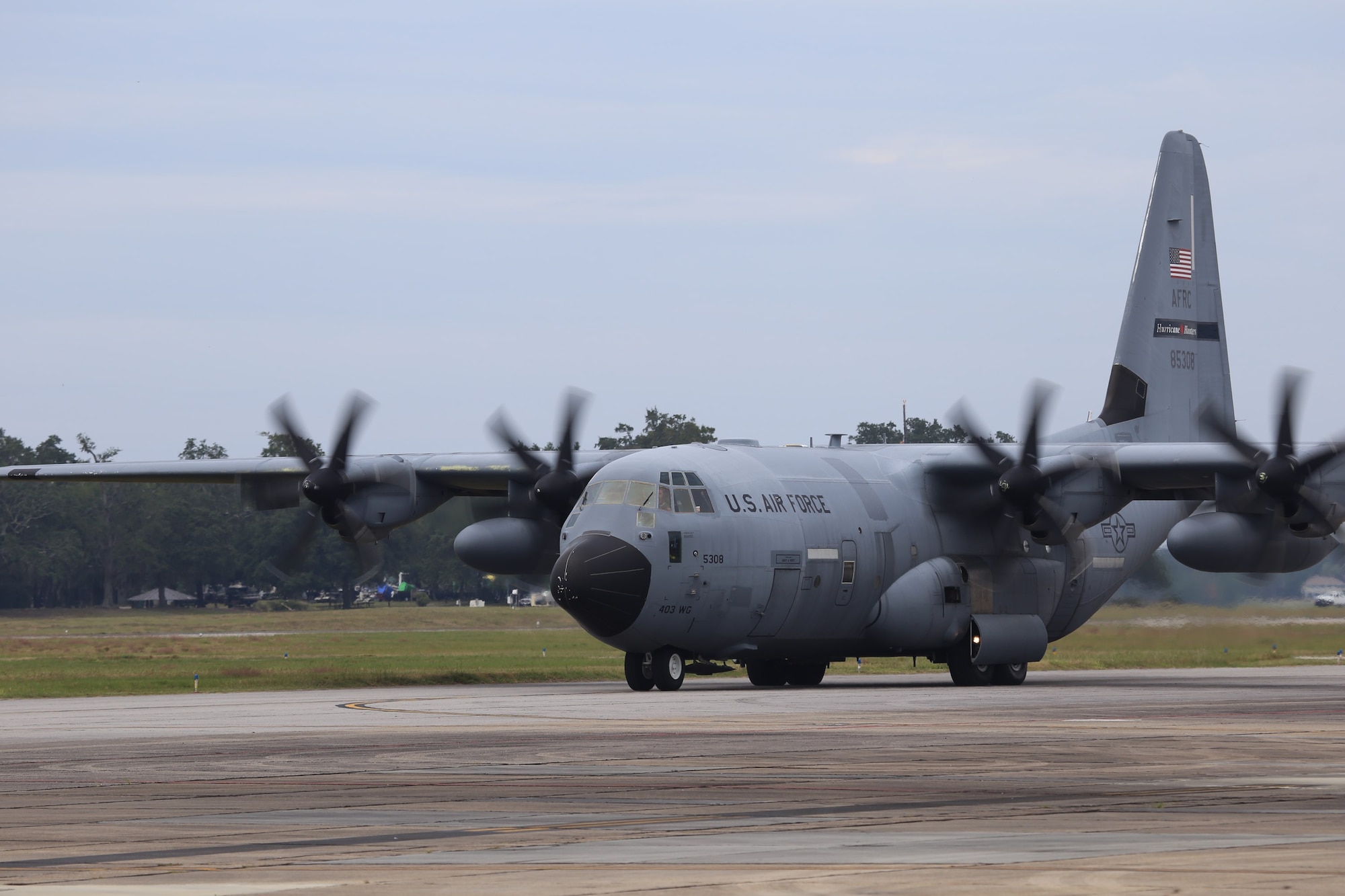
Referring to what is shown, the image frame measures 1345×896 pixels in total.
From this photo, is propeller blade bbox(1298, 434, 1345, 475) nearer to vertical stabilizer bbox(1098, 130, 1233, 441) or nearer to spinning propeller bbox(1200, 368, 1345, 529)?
spinning propeller bbox(1200, 368, 1345, 529)

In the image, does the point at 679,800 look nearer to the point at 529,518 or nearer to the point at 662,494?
the point at 662,494

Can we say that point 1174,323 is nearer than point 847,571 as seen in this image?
No

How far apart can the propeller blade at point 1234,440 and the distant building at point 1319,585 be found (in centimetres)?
1228

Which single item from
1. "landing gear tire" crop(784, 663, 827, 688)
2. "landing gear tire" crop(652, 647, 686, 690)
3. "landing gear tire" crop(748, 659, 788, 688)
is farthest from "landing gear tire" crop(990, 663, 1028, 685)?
"landing gear tire" crop(652, 647, 686, 690)

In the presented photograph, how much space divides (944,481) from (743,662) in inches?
223

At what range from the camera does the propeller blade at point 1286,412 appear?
1240 inches

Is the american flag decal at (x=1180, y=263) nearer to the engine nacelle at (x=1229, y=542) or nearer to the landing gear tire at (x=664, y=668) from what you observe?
the engine nacelle at (x=1229, y=542)

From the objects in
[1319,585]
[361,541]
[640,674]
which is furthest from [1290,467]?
[361,541]

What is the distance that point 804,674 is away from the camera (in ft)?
120

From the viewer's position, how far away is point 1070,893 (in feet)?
28.6

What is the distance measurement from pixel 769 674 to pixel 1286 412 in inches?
428

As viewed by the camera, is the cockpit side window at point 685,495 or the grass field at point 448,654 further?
the grass field at point 448,654

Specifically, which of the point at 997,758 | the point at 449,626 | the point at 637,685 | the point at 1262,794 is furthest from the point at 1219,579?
the point at 449,626

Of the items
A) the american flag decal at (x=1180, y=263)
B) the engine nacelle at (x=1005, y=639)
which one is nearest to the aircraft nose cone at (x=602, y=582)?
the engine nacelle at (x=1005, y=639)
